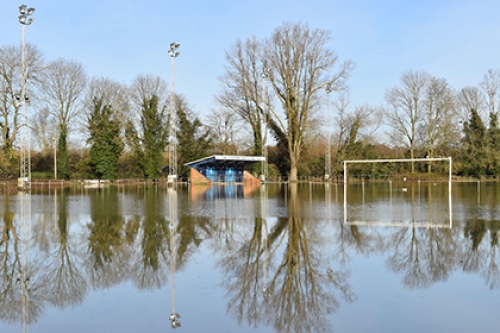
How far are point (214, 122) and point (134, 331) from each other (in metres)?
52.8

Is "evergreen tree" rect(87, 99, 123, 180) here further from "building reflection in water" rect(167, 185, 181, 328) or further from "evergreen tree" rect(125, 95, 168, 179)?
"building reflection in water" rect(167, 185, 181, 328)

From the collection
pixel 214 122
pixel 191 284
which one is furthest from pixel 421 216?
pixel 214 122

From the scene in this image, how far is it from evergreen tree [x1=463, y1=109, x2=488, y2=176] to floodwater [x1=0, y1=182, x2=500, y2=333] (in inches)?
1777

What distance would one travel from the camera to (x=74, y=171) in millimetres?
54125

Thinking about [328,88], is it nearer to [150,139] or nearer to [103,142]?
[150,139]

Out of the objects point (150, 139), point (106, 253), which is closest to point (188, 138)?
point (150, 139)

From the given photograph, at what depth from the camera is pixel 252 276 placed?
7.87 m

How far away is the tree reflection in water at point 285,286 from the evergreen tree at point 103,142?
138ft

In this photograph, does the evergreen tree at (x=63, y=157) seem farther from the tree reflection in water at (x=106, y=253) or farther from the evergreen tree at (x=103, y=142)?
the tree reflection in water at (x=106, y=253)

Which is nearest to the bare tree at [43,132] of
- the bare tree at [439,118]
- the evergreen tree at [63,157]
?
the evergreen tree at [63,157]

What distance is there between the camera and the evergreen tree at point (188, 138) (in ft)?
178

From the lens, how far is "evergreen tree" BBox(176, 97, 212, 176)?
54.3 metres

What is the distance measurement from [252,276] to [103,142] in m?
45.7

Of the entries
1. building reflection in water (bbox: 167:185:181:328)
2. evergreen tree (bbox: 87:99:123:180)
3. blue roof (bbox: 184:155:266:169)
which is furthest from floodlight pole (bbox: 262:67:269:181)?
building reflection in water (bbox: 167:185:181:328)
